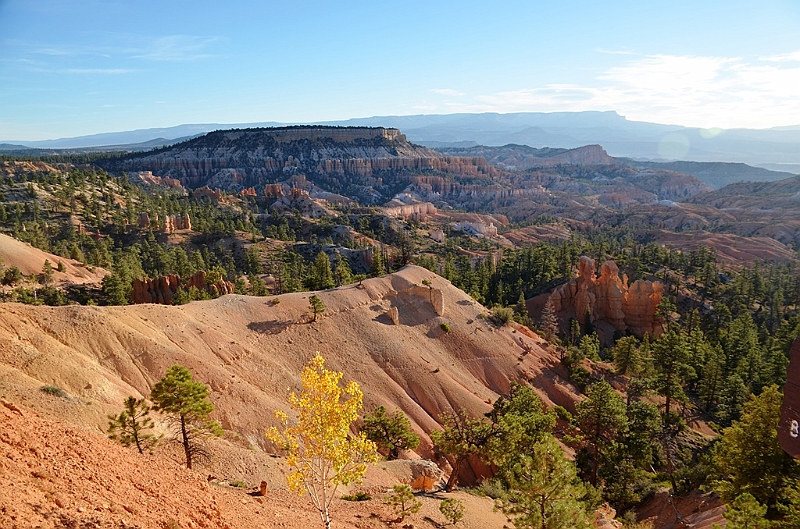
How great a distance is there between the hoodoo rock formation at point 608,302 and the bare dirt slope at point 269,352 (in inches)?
801

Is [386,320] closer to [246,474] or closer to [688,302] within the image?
[246,474]

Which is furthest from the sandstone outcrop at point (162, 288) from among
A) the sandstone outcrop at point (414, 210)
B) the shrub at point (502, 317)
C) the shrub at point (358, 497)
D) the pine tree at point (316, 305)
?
the sandstone outcrop at point (414, 210)

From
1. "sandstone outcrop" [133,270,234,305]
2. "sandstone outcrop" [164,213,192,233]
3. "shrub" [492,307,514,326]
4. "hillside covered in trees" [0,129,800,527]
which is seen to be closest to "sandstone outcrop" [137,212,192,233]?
"sandstone outcrop" [164,213,192,233]

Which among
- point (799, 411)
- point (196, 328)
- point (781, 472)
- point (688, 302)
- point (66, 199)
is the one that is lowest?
point (688, 302)

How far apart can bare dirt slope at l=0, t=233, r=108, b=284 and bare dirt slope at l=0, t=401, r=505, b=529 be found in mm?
63437

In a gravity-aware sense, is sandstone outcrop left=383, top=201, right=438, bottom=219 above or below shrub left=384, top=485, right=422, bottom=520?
above

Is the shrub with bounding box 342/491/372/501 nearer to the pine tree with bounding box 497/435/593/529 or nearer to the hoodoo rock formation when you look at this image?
the pine tree with bounding box 497/435/593/529

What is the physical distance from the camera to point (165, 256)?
81.6 meters

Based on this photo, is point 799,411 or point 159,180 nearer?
point 799,411

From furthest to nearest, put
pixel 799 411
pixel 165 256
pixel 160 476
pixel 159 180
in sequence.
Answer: pixel 159 180 → pixel 165 256 → pixel 799 411 → pixel 160 476

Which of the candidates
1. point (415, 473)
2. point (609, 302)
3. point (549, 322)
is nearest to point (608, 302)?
point (609, 302)

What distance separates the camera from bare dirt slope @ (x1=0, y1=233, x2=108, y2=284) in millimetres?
66938

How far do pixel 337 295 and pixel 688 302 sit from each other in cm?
6470

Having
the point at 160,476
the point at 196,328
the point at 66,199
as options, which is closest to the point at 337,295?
the point at 196,328
